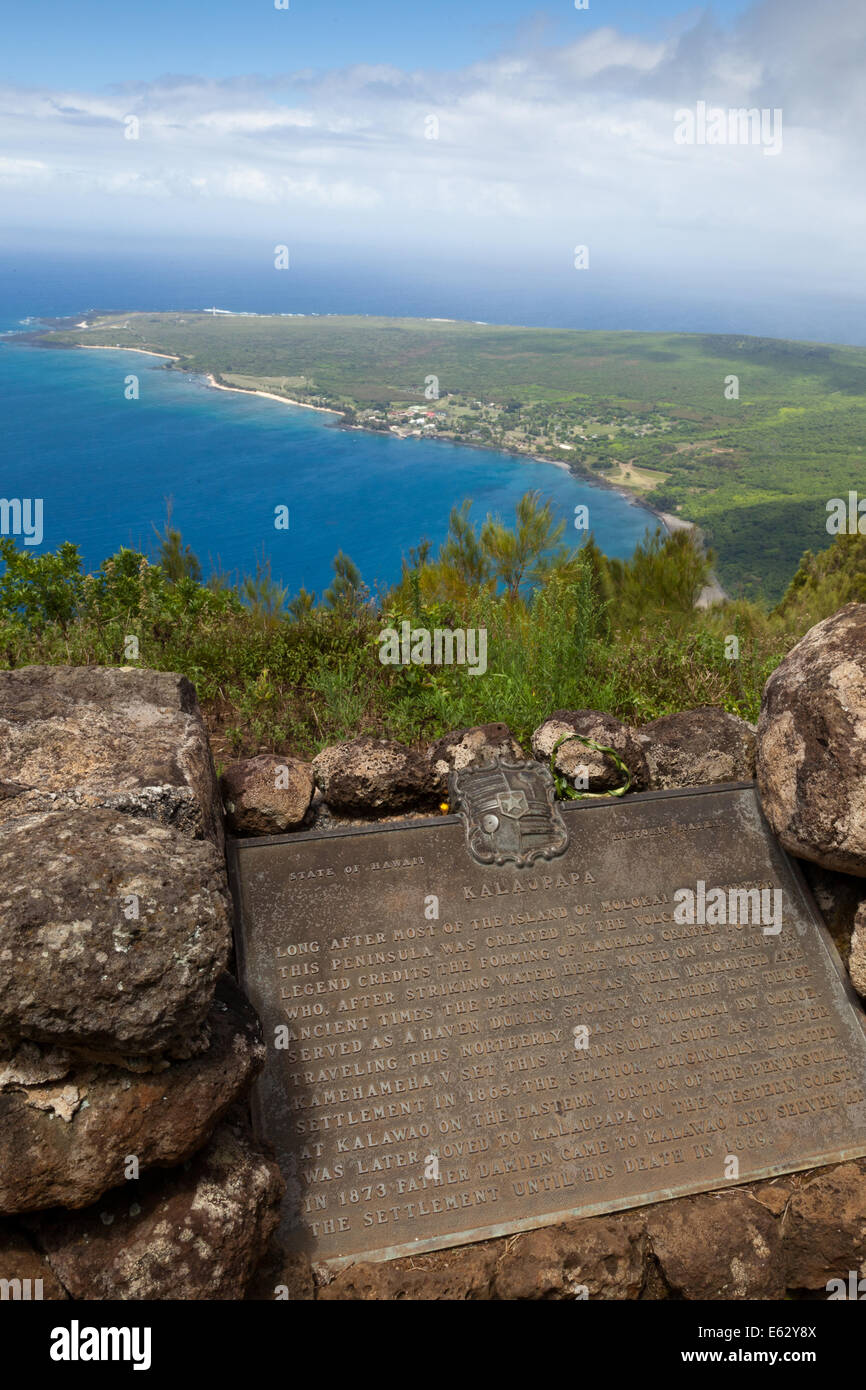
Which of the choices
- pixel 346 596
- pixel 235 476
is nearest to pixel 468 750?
pixel 346 596

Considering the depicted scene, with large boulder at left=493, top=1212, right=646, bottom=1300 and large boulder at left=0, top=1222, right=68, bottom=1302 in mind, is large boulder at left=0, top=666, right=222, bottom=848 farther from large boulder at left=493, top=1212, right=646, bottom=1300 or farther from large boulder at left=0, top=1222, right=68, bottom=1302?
large boulder at left=493, top=1212, right=646, bottom=1300

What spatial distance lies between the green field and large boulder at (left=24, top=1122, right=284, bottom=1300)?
27.7 m

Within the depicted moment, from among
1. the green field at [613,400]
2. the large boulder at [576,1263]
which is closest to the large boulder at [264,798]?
the large boulder at [576,1263]

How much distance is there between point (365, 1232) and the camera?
2.76 metres

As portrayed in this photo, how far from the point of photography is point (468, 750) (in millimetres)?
4520

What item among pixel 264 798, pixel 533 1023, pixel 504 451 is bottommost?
pixel 533 1023

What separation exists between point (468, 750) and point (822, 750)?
6.07 ft

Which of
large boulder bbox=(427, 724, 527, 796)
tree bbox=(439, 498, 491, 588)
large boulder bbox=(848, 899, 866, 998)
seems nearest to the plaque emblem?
large boulder bbox=(427, 724, 527, 796)

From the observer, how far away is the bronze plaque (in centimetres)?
290

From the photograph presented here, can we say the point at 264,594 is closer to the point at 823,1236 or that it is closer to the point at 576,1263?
the point at 576,1263

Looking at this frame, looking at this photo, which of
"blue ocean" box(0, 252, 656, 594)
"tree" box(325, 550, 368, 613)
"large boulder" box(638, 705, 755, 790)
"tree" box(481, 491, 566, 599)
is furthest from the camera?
"blue ocean" box(0, 252, 656, 594)

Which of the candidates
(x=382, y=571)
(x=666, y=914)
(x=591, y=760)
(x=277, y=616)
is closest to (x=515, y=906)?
(x=666, y=914)

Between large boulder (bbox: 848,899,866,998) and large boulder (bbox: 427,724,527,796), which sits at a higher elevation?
large boulder (bbox: 427,724,527,796)

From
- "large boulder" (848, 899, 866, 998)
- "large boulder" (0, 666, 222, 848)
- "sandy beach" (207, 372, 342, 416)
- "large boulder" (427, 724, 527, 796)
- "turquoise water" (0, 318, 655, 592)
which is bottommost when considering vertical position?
"large boulder" (848, 899, 866, 998)
